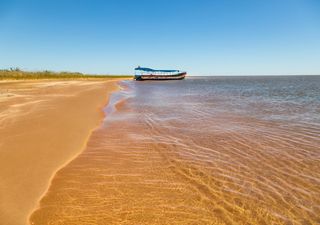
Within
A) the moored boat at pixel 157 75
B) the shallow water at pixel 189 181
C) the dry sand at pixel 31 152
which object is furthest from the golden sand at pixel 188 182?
the moored boat at pixel 157 75

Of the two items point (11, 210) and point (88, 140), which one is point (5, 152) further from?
point (11, 210)

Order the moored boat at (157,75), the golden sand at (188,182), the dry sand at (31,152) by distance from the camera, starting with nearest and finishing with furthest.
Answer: the golden sand at (188,182)
the dry sand at (31,152)
the moored boat at (157,75)

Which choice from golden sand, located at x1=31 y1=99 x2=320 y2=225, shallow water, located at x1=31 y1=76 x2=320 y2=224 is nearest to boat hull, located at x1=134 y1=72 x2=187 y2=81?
shallow water, located at x1=31 y1=76 x2=320 y2=224

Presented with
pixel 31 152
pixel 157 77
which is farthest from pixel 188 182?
pixel 157 77

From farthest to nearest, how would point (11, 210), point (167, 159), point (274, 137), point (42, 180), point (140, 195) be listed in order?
point (274, 137), point (167, 159), point (42, 180), point (140, 195), point (11, 210)

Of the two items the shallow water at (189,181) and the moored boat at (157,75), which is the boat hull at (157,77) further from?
the shallow water at (189,181)

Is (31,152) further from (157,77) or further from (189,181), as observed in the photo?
(157,77)

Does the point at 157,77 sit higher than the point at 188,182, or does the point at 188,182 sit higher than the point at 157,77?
the point at 188,182

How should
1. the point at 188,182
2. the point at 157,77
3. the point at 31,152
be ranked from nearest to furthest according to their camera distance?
the point at 188,182 < the point at 31,152 < the point at 157,77

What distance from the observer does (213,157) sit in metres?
6.47

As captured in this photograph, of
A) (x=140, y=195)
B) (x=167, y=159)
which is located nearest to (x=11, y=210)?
(x=140, y=195)

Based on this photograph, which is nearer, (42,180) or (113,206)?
(113,206)

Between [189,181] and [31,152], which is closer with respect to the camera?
[189,181]

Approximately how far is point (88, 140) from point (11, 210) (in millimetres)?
4372
